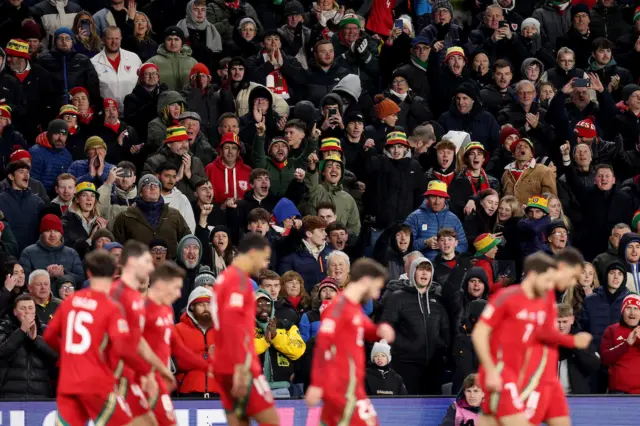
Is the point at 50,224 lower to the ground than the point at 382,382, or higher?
higher

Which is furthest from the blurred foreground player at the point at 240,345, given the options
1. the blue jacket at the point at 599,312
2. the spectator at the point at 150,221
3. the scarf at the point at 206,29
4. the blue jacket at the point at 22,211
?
the scarf at the point at 206,29

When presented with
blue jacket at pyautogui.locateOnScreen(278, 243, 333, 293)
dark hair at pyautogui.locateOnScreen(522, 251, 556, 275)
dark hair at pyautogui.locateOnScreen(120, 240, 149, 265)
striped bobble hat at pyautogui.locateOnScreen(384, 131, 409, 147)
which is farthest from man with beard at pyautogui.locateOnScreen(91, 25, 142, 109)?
dark hair at pyautogui.locateOnScreen(522, 251, 556, 275)

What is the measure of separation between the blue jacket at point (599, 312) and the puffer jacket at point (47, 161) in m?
6.67

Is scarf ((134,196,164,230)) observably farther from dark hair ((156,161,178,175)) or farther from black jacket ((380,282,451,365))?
black jacket ((380,282,451,365))

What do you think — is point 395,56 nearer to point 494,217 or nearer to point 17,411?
point 494,217

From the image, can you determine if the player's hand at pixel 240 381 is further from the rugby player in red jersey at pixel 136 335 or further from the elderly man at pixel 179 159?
the elderly man at pixel 179 159

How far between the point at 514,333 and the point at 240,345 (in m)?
2.29

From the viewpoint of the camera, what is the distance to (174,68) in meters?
21.6

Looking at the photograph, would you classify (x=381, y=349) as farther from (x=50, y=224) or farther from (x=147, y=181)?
(x=50, y=224)

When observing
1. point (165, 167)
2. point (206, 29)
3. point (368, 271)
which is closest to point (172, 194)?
point (165, 167)

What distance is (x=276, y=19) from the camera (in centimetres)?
2428

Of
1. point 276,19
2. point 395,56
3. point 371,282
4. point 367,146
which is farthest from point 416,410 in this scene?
point 276,19

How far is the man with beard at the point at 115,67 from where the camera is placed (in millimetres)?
21281

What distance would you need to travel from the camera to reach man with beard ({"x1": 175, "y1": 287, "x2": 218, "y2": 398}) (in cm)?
1616
